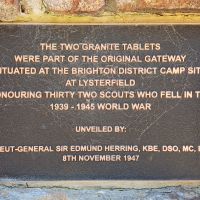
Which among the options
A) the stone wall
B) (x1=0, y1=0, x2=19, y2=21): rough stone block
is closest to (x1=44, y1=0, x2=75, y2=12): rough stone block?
the stone wall

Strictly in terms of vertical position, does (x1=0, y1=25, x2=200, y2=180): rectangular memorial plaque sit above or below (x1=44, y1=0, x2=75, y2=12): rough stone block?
below

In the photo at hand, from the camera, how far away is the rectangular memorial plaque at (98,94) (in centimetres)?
217

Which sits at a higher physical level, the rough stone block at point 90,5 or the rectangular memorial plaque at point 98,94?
the rough stone block at point 90,5

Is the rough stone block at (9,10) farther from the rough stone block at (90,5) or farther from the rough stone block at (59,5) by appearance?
the rough stone block at (90,5)

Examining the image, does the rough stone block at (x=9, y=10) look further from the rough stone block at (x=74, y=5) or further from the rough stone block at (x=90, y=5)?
the rough stone block at (x=90, y=5)

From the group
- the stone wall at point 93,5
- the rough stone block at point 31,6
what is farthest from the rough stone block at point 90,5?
the rough stone block at point 31,6

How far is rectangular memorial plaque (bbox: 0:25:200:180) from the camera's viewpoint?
7.13 ft

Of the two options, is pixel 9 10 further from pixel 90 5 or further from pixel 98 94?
pixel 98 94

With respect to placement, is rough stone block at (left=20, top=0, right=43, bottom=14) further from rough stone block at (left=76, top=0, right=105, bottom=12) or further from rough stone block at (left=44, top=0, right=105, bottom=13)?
rough stone block at (left=76, top=0, right=105, bottom=12)

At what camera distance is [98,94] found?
2.18 metres

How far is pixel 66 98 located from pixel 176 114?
477 mm

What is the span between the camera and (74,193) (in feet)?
7.15

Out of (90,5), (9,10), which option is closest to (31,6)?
(9,10)

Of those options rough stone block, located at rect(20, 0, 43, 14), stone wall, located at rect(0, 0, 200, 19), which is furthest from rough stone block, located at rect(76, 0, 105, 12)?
rough stone block, located at rect(20, 0, 43, 14)
